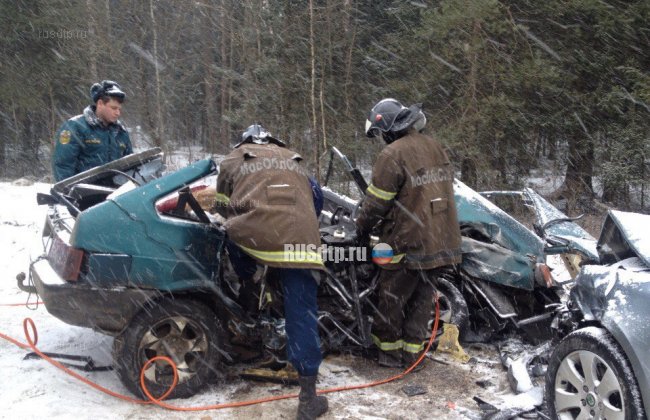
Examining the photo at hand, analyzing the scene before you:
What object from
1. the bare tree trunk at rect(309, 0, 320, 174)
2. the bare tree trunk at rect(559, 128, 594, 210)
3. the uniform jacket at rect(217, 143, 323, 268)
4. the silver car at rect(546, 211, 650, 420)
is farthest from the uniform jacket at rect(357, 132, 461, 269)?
the bare tree trunk at rect(309, 0, 320, 174)

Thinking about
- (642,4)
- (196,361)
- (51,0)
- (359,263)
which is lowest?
(196,361)

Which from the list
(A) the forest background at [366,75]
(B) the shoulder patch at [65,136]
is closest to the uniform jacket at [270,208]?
(B) the shoulder patch at [65,136]

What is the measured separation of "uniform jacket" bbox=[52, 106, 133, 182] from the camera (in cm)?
517

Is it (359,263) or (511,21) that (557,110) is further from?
(359,263)

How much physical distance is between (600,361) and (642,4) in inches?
423

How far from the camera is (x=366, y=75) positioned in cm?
1669

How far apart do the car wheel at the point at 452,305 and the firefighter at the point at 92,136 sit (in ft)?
10.9

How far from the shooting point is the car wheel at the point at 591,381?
2.78 m

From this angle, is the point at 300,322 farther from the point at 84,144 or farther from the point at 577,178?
the point at 577,178

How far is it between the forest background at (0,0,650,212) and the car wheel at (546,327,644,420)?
9.17 meters

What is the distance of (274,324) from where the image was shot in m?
3.95

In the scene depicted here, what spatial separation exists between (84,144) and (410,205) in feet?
10.2

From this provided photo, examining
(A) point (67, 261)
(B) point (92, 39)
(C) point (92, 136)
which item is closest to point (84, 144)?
(C) point (92, 136)

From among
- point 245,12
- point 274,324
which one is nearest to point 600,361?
point 274,324
